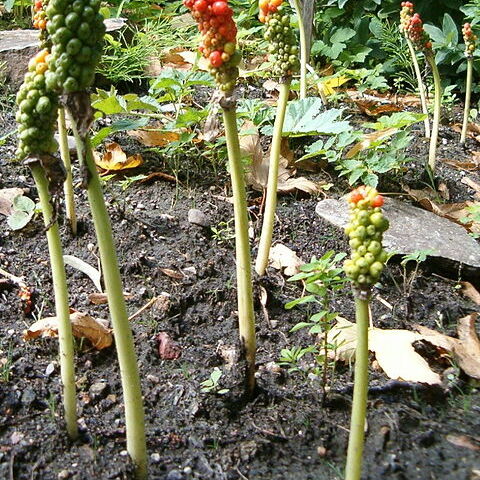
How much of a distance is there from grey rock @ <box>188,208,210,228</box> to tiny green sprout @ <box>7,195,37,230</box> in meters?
0.65

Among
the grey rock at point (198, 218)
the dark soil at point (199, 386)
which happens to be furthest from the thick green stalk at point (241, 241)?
the grey rock at point (198, 218)

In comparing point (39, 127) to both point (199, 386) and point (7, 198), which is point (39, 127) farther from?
point (7, 198)

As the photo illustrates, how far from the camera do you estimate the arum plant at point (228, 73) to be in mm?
1731

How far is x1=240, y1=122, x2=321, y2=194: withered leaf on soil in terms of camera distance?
3264 millimetres

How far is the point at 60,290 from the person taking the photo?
169 cm

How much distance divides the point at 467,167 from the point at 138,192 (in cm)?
189

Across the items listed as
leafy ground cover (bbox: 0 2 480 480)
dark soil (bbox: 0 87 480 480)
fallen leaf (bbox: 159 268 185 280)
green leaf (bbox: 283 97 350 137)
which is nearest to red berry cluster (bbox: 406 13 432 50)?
leafy ground cover (bbox: 0 2 480 480)

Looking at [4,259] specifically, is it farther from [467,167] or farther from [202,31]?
[467,167]

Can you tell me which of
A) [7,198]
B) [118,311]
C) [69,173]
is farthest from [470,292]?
[7,198]

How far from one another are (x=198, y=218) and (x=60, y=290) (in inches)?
52.8

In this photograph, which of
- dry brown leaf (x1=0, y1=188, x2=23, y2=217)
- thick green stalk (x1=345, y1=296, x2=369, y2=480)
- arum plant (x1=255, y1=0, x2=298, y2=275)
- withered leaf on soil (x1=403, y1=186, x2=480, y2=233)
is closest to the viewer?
thick green stalk (x1=345, y1=296, x2=369, y2=480)

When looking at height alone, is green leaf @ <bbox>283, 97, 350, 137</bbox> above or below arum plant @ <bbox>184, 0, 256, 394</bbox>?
below

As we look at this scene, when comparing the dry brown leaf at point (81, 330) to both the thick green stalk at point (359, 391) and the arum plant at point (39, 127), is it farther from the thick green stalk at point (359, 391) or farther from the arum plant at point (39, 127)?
the thick green stalk at point (359, 391)

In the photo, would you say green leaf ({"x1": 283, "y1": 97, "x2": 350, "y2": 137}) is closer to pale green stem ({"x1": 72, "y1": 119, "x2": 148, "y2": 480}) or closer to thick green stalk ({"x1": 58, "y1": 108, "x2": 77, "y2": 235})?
thick green stalk ({"x1": 58, "y1": 108, "x2": 77, "y2": 235})
